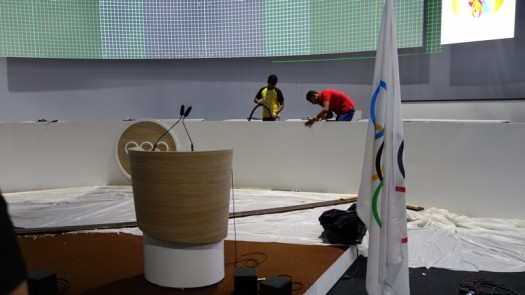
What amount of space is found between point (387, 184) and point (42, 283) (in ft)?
5.00

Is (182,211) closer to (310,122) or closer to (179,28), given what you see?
(310,122)

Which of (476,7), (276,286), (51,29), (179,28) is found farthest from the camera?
(179,28)

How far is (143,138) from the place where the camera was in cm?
442

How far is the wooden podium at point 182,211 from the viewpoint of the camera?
1746mm

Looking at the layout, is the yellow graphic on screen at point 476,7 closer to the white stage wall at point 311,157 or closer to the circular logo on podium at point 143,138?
the white stage wall at point 311,157

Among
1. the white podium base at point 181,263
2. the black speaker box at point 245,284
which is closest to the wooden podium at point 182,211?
the white podium base at point 181,263

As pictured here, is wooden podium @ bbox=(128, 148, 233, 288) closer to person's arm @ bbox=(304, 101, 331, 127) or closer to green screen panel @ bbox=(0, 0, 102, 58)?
person's arm @ bbox=(304, 101, 331, 127)

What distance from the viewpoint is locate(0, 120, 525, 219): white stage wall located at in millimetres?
3521

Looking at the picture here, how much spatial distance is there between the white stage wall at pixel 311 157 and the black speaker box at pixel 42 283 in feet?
9.37

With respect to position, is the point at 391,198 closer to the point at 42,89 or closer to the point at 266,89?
the point at 266,89

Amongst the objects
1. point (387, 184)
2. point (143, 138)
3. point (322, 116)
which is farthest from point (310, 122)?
point (387, 184)

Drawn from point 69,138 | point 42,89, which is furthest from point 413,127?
point 42,89

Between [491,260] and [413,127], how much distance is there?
1509 mm

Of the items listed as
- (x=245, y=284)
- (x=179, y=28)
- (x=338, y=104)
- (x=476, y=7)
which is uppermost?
(x=179, y=28)
